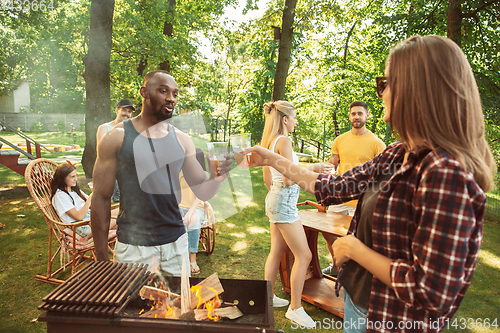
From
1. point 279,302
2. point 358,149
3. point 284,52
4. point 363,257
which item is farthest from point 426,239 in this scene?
point 284,52

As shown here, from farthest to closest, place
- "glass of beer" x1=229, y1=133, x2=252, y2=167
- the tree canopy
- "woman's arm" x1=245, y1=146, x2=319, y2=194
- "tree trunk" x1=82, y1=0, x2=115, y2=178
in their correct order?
"tree trunk" x1=82, y1=0, x2=115, y2=178, the tree canopy, "glass of beer" x1=229, y1=133, x2=252, y2=167, "woman's arm" x1=245, y1=146, x2=319, y2=194

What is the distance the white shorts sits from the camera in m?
1.91

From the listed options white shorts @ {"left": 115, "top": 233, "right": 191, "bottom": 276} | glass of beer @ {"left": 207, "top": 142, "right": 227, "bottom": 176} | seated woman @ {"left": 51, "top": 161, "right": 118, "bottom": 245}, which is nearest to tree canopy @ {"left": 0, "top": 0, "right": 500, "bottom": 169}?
glass of beer @ {"left": 207, "top": 142, "right": 227, "bottom": 176}

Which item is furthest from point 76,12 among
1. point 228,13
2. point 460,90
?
point 460,90

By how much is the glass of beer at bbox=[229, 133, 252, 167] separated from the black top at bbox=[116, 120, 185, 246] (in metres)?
0.48

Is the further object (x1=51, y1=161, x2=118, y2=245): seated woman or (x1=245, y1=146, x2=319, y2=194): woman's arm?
(x1=51, y1=161, x2=118, y2=245): seated woman

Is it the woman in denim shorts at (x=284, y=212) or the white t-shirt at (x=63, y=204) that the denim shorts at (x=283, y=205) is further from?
the white t-shirt at (x=63, y=204)

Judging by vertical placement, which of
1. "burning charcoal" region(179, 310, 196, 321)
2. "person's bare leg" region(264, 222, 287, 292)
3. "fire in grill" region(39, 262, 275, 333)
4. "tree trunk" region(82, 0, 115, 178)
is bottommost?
"person's bare leg" region(264, 222, 287, 292)

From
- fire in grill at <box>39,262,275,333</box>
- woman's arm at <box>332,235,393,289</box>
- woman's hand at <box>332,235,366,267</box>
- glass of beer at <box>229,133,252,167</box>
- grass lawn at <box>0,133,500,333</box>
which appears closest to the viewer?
woman's arm at <box>332,235,393,289</box>

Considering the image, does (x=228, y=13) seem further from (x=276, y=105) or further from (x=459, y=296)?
(x=459, y=296)

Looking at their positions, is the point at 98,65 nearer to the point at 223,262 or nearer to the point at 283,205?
the point at 223,262

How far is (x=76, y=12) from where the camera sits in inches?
375

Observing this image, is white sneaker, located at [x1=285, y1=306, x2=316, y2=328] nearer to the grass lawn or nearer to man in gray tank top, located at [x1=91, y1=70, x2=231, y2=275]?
the grass lawn

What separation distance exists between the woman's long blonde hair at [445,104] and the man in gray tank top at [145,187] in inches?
49.1
